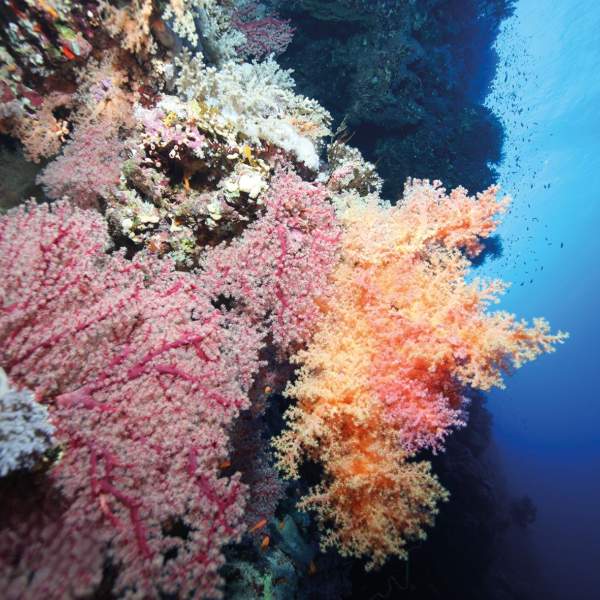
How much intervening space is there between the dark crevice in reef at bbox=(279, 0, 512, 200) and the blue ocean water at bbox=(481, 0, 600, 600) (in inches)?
90.3

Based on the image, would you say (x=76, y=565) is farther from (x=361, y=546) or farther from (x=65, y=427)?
(x=361, y=546)

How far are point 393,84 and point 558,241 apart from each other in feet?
363

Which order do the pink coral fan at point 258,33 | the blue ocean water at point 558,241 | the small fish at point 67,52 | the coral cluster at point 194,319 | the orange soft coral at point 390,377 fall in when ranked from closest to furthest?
1. the coral cluster at point 194,319
2. the orange soft coral at point 390,377
3. the small fish at point 67,52
4. the pink coral fan at point 258,33
5. the blue ocean water at point 558,241

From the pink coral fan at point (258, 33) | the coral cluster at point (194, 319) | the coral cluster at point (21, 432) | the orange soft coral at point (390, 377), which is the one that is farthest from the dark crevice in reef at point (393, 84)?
the coral cluster at point (21, 432)

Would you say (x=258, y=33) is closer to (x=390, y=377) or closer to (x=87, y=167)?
(x=87, y=167)

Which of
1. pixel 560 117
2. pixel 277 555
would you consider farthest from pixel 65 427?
pixel 560 117

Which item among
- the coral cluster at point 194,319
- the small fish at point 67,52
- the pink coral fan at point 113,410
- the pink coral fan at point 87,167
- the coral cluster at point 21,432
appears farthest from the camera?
the small fish at point 67,52

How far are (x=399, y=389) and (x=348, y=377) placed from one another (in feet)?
1.46

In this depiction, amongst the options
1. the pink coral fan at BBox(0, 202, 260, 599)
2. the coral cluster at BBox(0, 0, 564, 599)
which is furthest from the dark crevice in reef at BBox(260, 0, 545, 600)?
the pink coral fan at BBox(0, 202, 260, 599)

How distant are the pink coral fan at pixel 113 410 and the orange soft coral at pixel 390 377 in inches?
36.4

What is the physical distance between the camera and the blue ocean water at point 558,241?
2695 centimetres

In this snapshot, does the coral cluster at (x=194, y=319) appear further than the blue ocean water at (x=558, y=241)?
No

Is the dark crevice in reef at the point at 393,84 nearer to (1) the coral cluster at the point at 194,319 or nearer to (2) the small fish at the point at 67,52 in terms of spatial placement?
(1) the coral cluster at the point at 194,319

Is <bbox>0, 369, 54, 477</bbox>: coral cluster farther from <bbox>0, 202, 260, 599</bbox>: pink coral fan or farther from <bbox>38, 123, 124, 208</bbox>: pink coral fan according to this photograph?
<bbox>38, 123, 124, 208</bbox>: pink coral fan
